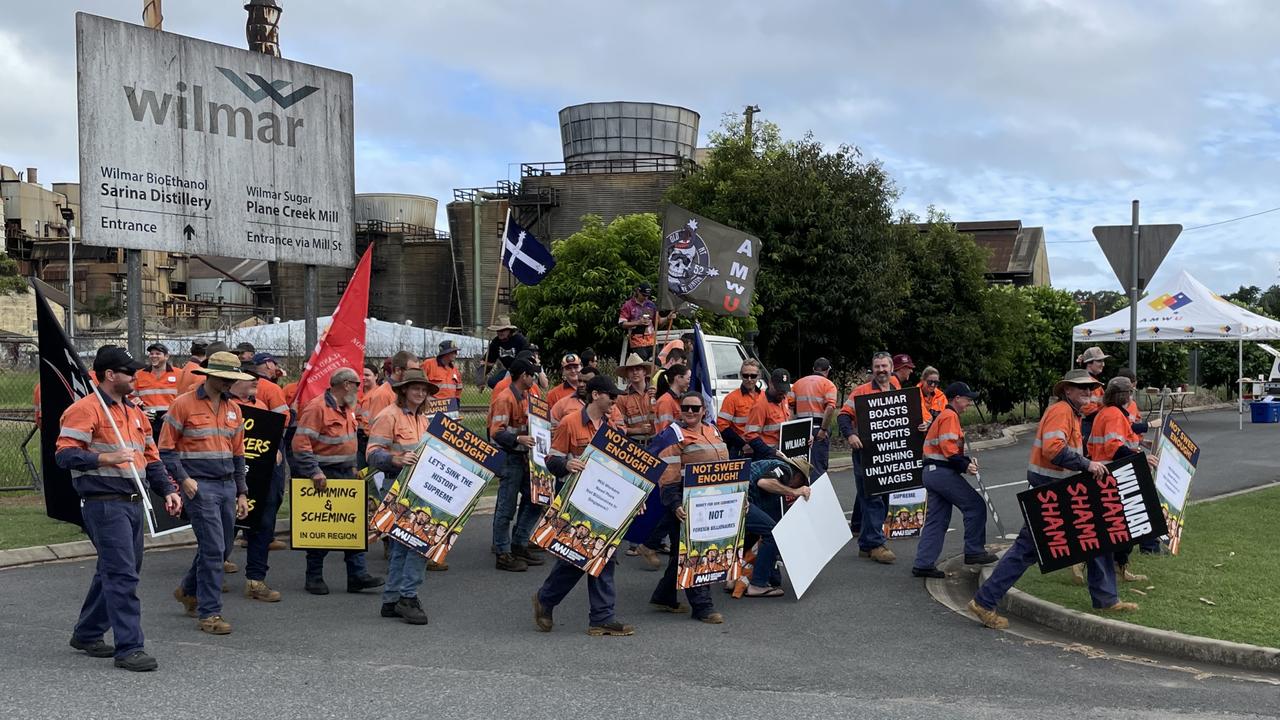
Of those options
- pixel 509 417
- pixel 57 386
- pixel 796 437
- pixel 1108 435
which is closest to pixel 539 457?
pixel 509 417

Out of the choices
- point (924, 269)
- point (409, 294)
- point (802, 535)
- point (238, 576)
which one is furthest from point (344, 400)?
point (409, 294)

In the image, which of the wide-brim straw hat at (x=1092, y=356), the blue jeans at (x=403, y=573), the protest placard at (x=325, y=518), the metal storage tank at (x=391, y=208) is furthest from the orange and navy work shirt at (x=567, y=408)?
the metal storage tank at (x=391, y=208)

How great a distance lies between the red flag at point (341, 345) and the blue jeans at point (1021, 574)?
20.8ft

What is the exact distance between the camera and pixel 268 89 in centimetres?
1402

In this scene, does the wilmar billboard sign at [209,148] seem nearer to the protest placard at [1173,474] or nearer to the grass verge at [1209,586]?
the grass verge at [1209,586]

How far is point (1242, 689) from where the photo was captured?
6.50 m

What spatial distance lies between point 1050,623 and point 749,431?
11.9 ft

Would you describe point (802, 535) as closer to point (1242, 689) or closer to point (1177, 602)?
point (1177, 602)

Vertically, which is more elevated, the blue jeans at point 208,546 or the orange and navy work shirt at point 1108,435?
the orange and navy work shirt at point 1108,435

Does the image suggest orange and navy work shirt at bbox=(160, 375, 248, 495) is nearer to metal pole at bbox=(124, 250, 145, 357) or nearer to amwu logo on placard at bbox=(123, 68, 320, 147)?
metal pole at bbox=(124, 250, 145, 357)

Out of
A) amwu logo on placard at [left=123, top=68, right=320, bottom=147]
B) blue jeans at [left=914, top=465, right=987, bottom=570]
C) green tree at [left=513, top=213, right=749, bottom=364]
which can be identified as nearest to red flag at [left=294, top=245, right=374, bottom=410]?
amwu logo on placard at [left=123, top=68, right=320, bottom=147]

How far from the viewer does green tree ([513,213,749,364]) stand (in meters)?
30.0

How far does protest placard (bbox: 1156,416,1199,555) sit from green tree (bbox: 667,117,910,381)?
1508 cm

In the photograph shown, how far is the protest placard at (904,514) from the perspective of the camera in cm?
1119
